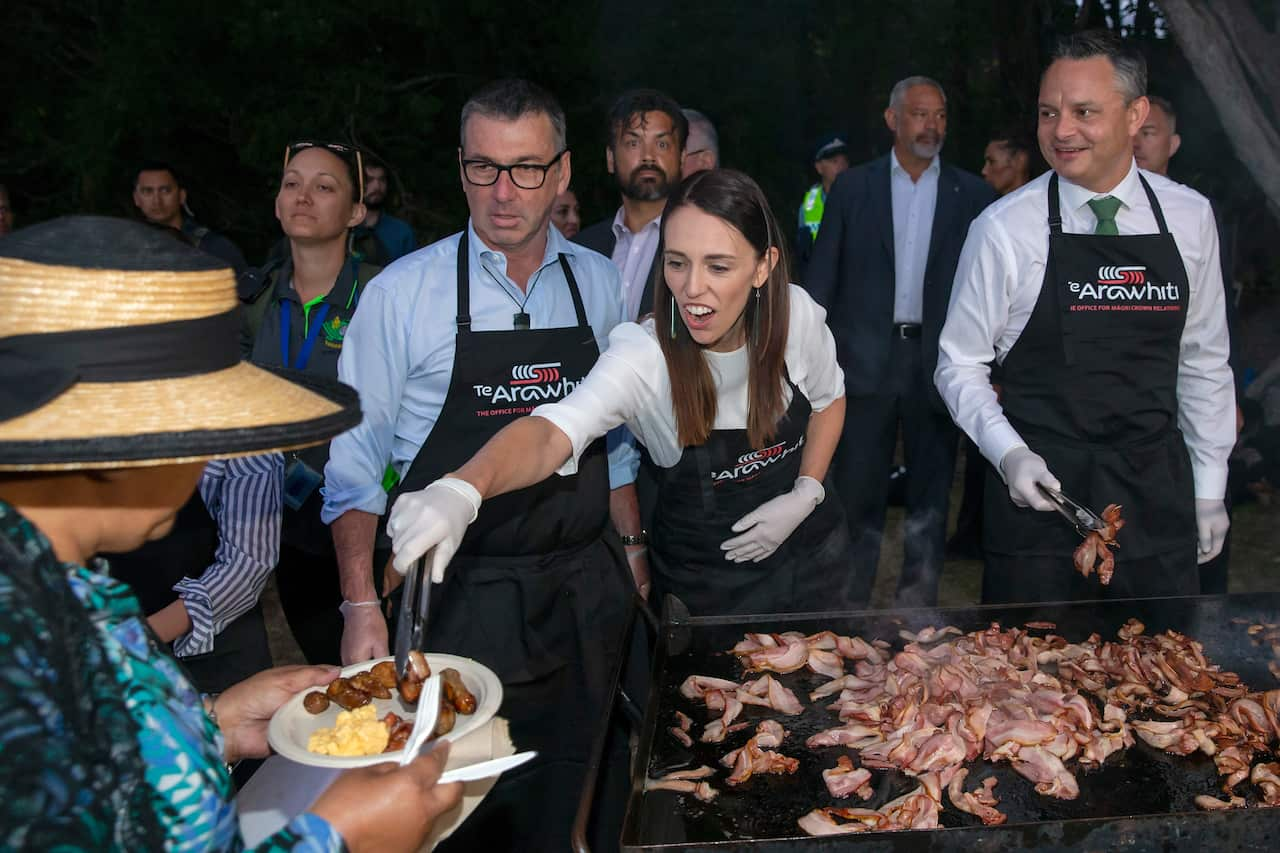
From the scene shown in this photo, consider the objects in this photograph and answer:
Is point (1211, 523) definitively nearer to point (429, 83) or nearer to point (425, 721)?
point (425, 721)

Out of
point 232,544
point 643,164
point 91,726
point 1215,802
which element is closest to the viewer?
point 91,726

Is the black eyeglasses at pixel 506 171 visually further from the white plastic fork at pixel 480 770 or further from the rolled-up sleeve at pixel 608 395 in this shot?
the white plastic fork at pixel 480 770

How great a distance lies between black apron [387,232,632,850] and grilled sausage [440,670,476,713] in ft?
3.76

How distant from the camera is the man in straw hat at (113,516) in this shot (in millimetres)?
1159

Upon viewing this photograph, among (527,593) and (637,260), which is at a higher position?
(637,260)

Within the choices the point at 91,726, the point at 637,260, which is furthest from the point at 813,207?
the point at 91,726

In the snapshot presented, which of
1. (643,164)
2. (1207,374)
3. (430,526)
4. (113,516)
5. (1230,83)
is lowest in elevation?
(430,526)

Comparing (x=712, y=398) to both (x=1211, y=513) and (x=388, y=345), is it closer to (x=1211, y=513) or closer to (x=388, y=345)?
(x=388, y=345)

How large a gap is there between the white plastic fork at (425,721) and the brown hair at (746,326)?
150 cm

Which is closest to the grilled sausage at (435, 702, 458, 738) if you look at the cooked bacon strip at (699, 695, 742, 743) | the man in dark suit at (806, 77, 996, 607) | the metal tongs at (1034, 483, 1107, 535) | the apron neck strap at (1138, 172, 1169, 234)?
the cooked bacon strip at (699, 695, 742, 743)

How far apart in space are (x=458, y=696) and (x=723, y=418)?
1576mm

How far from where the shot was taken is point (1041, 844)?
2059mm

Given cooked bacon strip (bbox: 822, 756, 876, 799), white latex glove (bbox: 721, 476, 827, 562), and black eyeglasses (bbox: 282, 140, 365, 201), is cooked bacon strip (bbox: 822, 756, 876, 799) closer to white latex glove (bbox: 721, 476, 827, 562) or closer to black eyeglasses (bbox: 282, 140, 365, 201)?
white latex glove (bbox: 721, 476, 827, 562)

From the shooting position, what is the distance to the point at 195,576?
9.64 ft
